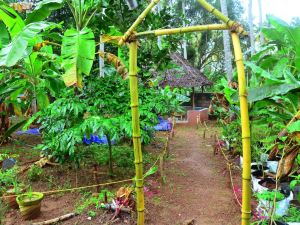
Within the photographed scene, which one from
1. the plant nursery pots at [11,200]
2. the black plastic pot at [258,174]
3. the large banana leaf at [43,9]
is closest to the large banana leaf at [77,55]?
the large banana leaf at [43,9]

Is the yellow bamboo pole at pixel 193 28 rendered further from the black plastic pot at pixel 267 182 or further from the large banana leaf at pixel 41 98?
the large banana leaf at pixel 41 98

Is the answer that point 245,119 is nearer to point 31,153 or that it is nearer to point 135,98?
point 135,98

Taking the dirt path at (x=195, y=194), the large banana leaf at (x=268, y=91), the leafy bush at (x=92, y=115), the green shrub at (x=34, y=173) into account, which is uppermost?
the large banana leaf at (x=268, y=91)

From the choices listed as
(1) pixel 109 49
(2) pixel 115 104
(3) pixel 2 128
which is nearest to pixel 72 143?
(2) pixel 115 104

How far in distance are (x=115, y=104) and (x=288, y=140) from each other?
7.46 feet

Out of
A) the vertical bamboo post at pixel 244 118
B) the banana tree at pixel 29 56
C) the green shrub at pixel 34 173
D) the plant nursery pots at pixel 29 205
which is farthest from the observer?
the green shrub at pixel 34 173

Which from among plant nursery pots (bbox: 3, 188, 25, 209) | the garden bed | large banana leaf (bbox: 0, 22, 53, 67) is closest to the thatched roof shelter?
the garden bed

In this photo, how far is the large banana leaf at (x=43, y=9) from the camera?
168 inches

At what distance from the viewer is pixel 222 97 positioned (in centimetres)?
524

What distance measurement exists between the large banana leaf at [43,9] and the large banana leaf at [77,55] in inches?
24.8

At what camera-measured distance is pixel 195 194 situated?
4312 mm

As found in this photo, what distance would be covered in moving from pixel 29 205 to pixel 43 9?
264cm

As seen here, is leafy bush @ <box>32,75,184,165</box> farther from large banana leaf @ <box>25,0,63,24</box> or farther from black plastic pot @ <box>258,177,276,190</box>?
black plastic pot @ <box>258,177,276,190</box>

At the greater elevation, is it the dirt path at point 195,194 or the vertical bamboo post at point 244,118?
the vertical bamboo post at point 244,118
